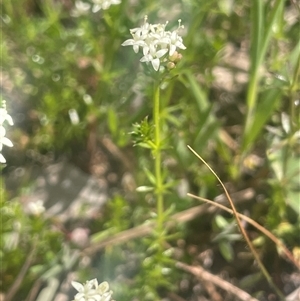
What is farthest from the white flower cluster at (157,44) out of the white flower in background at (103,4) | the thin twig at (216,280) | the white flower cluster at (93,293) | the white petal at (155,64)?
the thin twig at (216,280)

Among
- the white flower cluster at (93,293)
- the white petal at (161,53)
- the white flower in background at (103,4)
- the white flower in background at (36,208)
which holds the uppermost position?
the white flower in background at (103,4)

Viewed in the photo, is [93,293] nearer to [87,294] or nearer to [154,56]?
[87,294]

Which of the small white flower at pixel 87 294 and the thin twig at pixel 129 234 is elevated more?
the thin twig at pixel 129 234

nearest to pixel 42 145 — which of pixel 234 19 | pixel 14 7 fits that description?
pixel 14 7

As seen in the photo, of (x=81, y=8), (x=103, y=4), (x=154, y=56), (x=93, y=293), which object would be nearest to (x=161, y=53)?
(x=154, y=56)

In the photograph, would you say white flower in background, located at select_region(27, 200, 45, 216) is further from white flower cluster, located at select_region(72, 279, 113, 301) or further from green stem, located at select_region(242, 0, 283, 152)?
green stem, located at select_region(242, 0, 283, 152)

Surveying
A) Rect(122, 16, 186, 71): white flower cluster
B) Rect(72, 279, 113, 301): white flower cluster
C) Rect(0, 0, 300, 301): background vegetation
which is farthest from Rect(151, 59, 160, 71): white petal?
Rect(72, 279, 113, 301): white flower cluster

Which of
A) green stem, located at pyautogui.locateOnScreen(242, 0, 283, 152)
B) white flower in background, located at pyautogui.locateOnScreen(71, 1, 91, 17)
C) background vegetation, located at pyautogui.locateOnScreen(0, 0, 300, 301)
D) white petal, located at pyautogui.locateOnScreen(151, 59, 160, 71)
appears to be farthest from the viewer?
white flower in background, located at pyautogui.locateOnScreen(71, 1, 91, 17)

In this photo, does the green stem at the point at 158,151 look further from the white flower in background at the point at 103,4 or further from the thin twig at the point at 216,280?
the white flower in background at the point at 103,4

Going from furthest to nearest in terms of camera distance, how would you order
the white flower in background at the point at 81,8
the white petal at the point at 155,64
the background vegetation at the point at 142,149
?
1. the white flower in background at the point at 81,8
2. the background vegetation at the point at 142,149
3. the white petal at the point at 155,64
